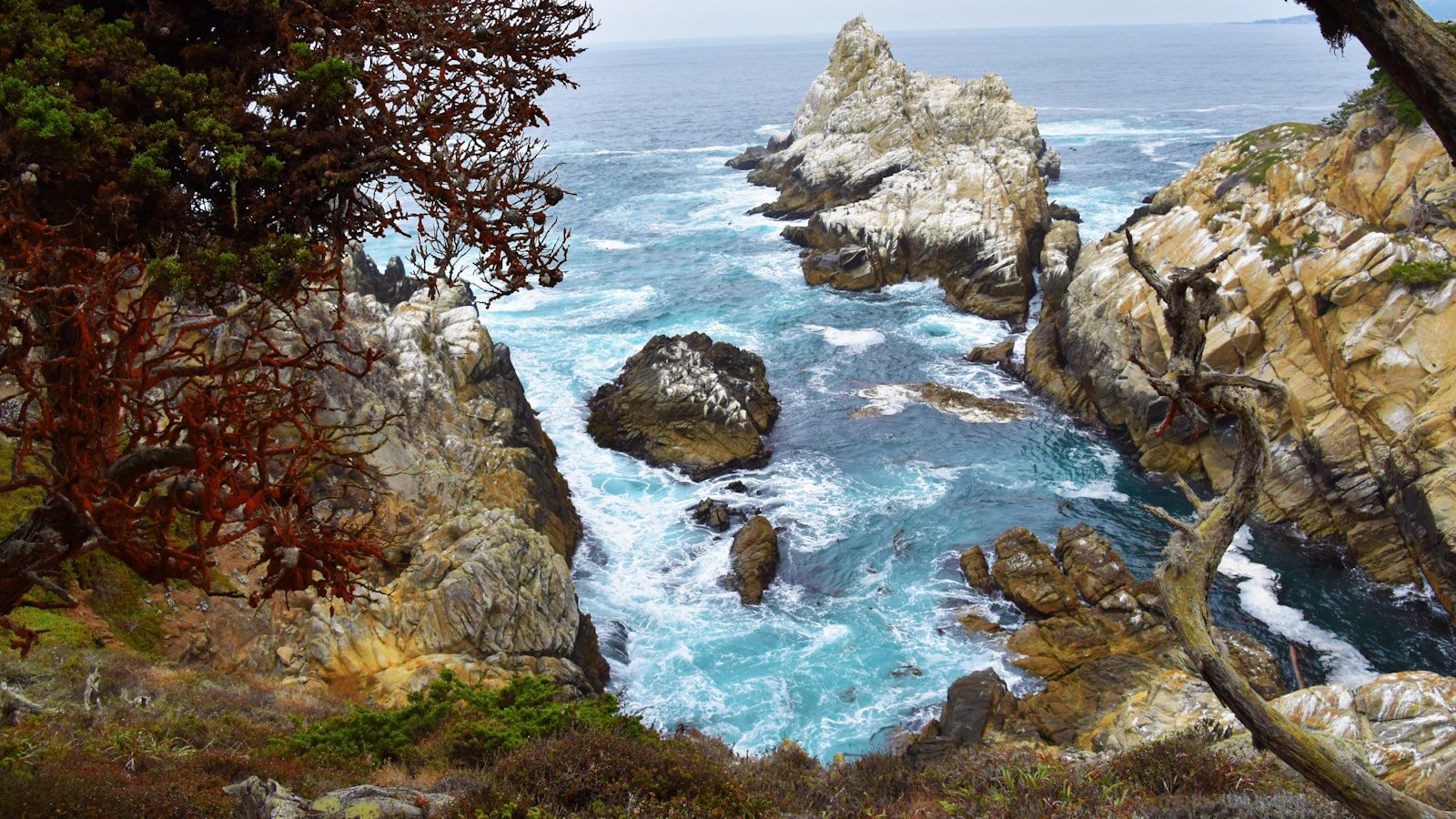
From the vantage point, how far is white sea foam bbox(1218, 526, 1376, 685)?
2142cm

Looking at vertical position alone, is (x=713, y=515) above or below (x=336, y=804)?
below

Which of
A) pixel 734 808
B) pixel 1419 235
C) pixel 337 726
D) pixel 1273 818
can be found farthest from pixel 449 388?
pixel 1419 235

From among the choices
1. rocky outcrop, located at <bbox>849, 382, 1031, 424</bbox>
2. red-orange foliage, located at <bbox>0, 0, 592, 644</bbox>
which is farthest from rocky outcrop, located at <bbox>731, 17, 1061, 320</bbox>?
red-orange foliage, located at <bbox>0, 0, 592, 644</bbox>

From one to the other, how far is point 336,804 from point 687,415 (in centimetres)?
2420

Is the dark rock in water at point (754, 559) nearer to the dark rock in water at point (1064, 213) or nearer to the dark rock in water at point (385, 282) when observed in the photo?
the dark rock in water at point (385, 282)

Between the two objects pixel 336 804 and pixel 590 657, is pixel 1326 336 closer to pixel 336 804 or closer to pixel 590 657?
pixel 590 657

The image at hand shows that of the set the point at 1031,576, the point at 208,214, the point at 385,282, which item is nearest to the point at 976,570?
the point at 1031,576

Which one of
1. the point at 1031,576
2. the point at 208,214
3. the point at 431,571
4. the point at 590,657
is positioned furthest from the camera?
the point at 1031,576

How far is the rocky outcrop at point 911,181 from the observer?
45781mm

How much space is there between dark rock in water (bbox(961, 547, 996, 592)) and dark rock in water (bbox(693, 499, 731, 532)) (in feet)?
22.4

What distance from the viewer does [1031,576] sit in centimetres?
2334

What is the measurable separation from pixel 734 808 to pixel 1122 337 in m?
26.4

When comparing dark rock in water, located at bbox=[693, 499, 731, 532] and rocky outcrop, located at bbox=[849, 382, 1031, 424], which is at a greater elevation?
rocky outcrop, located at bbox=[849, 382, 1031, 424]

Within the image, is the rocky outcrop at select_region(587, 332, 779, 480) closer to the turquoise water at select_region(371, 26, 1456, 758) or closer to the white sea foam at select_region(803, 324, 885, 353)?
the turquoise water at select_region(371, 26, 1456, 758)
